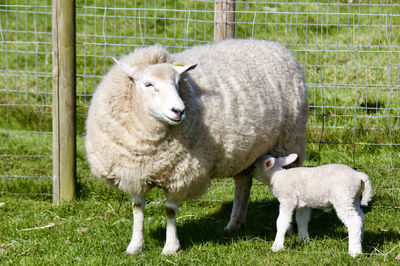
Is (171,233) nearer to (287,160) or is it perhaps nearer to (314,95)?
(287,160)

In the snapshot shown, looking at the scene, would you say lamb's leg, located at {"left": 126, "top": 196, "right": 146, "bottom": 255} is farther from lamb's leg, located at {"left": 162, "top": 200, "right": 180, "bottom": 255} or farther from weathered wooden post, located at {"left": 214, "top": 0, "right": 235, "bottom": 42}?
weathered wooden post, located at {"left": 214, "top": 0, "right": 235, "bottom": 42}

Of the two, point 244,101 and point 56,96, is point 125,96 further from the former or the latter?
point 56,96

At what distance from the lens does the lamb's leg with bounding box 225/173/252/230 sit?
475 centimetres

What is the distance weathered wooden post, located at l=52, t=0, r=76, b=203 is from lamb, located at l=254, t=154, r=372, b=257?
1.87m

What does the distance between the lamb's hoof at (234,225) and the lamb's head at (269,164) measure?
1.68ft

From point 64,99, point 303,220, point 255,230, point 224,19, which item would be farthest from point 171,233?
point 224,19

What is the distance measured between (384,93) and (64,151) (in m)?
3.87

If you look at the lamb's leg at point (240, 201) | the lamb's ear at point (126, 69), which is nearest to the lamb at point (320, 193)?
the lamb's leg at point (240, 201)

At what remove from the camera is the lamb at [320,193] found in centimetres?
376

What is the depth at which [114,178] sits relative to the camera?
4.00 meters

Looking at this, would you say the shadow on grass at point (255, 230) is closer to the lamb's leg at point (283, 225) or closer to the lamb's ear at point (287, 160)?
the lamb's leg at point (283, 225)

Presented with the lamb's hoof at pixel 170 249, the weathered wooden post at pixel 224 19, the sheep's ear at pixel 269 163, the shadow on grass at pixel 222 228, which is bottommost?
the shadow on grass at pixel 222 228

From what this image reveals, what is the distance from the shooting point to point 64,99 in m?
5.08

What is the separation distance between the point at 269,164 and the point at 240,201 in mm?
654
